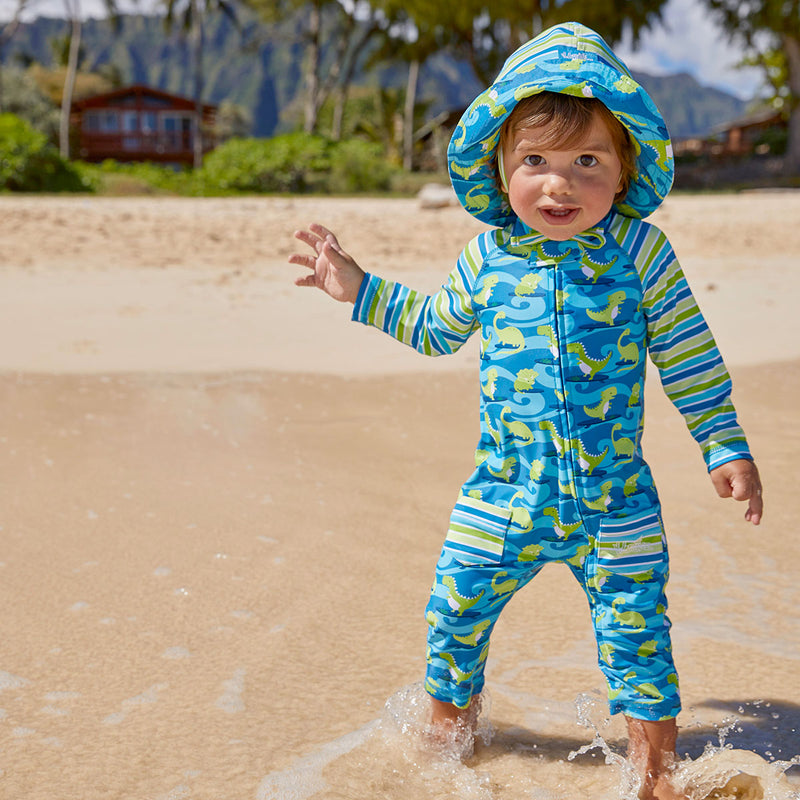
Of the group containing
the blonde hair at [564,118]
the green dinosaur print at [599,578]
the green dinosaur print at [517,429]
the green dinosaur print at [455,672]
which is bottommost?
the green dinosaur print at [455,672]

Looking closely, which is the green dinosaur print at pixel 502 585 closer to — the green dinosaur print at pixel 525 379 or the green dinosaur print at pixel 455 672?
the green dinosaur print at pixel 455 672

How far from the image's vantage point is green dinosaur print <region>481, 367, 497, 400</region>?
1.90m

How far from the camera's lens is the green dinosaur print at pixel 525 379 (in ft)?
6.11

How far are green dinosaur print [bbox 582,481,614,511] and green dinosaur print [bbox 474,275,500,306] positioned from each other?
1.39 feet

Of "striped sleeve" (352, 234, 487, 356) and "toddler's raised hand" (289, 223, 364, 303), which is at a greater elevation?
"toddler's raised hand" (289, 223, 364, 303)

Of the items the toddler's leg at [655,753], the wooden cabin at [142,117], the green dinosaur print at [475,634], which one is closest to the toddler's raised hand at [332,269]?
the green dinosaur print at [475,634]

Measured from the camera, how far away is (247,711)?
2.21m

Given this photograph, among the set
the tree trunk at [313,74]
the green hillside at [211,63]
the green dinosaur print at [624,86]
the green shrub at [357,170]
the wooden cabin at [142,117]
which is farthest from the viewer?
the green hillside at [211,63]

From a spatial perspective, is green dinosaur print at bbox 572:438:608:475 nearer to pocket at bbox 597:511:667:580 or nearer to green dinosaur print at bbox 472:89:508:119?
pocket at bbox 597:511:667:580

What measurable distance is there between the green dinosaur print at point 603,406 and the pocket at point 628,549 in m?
0.20

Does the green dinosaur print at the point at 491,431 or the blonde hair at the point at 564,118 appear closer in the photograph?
the blonde hair at the point at 564,118

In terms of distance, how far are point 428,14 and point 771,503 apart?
22599mm

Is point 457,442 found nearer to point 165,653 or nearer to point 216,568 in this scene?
point 216,568

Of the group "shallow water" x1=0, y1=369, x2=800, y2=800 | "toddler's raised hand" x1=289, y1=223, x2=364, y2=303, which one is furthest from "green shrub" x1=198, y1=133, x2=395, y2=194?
"toddler's raised hand" x1=289, y1=223, x2=364, y2=303
